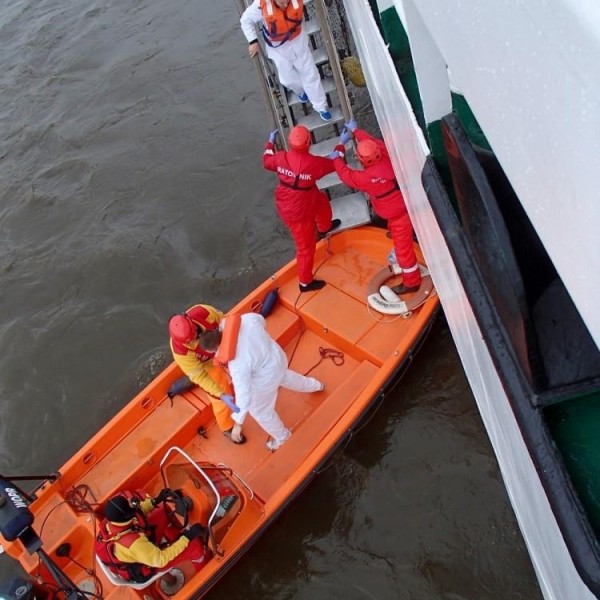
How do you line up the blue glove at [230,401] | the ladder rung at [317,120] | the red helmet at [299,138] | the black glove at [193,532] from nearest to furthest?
1. the black glove at [193,532]
2. the blue glove at [230,401]
3. the red helmet at [299,138]
4. the ladder rung at [317,120]

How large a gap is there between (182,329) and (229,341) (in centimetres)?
→ 54

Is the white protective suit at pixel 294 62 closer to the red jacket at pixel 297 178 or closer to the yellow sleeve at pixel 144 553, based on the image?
the red jacket at pixel 297 178

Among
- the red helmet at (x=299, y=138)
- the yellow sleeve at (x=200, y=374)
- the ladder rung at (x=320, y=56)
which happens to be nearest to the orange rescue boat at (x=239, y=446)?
the yellow sleeve at (x=200, y=374)

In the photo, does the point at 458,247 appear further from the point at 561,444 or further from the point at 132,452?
the point at 132,452

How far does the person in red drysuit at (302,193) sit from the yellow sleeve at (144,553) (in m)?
2.85

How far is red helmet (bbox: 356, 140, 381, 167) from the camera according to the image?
205 inches

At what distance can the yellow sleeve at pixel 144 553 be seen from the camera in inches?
162

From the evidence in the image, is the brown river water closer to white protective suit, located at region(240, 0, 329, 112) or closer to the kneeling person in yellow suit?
the kneeling person in yellow suit

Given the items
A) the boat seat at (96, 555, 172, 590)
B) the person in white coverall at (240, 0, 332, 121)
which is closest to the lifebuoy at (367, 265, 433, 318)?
the person in white coverall at (240, 0, 332, 121)

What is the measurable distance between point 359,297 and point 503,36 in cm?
464

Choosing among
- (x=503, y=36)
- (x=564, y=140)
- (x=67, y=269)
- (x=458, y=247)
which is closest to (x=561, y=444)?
(x=458, y=247)

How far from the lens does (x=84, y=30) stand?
43.2 feet

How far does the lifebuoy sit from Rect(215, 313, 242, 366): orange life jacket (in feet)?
5.66

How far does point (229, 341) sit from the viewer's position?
4.40 meters
